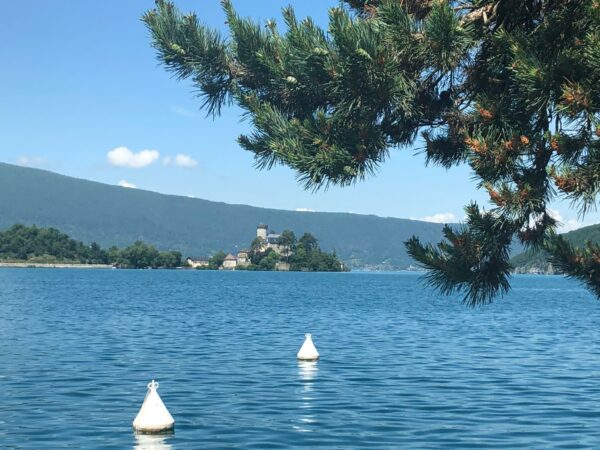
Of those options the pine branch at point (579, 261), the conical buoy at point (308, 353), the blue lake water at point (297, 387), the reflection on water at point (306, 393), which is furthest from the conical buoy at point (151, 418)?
the conical buoy at point (308, 353)

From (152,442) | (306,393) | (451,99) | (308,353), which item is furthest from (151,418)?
(308,353)

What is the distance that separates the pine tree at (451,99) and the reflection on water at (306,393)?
11.5m

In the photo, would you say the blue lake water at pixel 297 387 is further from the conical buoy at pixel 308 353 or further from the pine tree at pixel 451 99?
the pine tree at pixel 451 99

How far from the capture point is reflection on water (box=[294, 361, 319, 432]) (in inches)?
930

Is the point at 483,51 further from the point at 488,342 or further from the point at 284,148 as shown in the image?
the point at 488,342

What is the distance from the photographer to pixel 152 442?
20797 mm

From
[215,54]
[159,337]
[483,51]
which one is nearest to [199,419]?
[215,54]

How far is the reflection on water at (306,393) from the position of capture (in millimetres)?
23625

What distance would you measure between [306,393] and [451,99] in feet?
58.0

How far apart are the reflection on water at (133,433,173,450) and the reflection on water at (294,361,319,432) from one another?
346cm

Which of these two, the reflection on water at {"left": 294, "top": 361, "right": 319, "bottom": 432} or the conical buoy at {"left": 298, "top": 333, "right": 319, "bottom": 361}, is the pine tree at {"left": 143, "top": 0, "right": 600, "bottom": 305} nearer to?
the reflection on water at {"left": 294, "top": 361, "right": 319, "bottom": 432}

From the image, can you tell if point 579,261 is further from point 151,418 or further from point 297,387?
point 297,387

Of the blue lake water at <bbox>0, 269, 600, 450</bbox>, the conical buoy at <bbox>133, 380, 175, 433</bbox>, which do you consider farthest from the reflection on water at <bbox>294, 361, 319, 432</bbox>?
the conical buoy at <bbox>133, 380, 175, 433</bbox>

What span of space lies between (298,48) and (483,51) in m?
2.64
